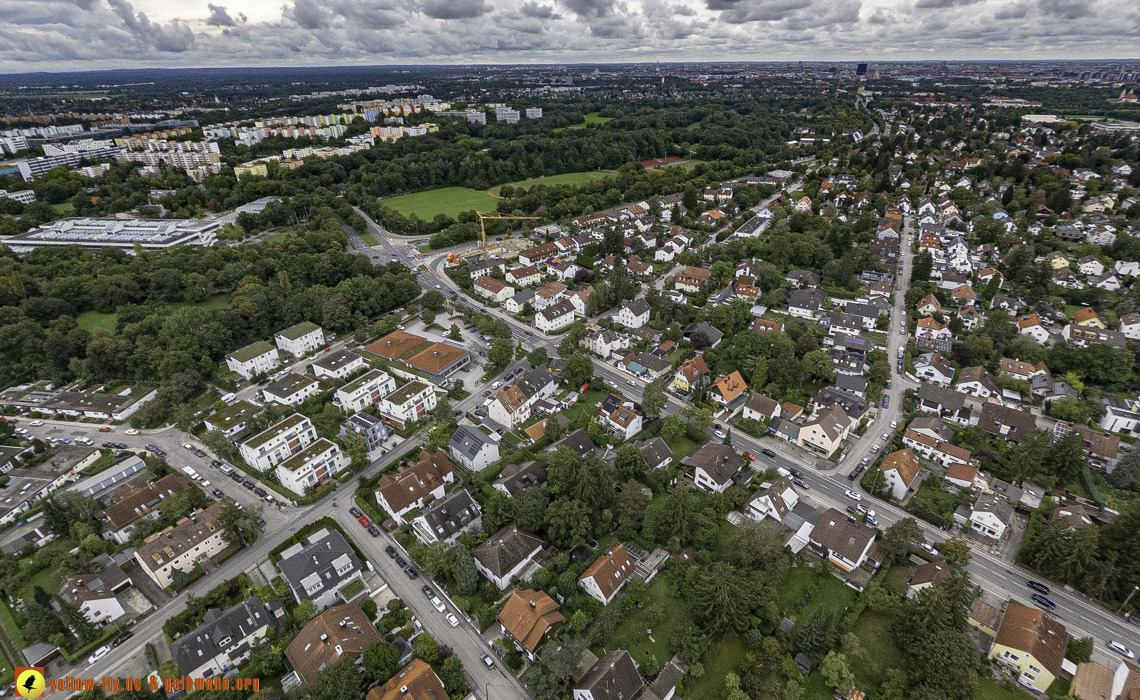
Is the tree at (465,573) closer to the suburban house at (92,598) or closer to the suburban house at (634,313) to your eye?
the suburban house at (92,598)

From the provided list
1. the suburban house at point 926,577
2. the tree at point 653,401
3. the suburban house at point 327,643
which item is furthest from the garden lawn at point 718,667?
the tree at point 653,401

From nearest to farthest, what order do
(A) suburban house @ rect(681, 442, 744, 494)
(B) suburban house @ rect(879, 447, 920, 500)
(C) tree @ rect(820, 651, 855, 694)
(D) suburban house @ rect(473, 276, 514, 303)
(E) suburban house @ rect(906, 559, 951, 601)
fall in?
1. (C) tree @ rect(820, 651, 855, 694)
2. (E) suburban house @ rect(906, 559, 951, 601)
3. (B) suburban house @ rect(879, 447, 920, 500)
4. (A) suburban house @ rect(681, 442, 744, 494)
5. (D) suburban house @ rect(473, 276, 514, 303)

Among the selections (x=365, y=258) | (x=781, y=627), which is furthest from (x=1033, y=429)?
(x=365, y=258)

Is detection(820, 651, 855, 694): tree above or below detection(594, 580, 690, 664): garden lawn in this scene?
above

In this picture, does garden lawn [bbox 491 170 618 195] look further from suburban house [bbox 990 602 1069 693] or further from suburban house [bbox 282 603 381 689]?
suburban house [bbox 990 602 1069 693]

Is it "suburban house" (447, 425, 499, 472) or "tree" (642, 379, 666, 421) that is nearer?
"suburban house" (447, 425, 499, 472)

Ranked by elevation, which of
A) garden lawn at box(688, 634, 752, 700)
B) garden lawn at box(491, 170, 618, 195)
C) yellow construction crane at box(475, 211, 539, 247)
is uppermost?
garden lawn at box(491, 170, 618, 195)

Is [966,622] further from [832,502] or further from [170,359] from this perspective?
[170,359]

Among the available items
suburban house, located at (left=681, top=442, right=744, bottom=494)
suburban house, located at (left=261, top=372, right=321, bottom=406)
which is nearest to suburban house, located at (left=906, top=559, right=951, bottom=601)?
suburban house, located at (left=681, top=442, right=744, bottom=494)
